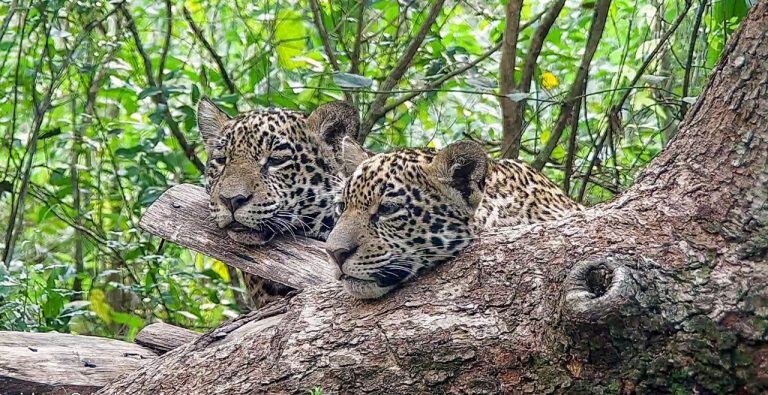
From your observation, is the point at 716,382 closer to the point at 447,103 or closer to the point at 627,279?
the point at 627,279

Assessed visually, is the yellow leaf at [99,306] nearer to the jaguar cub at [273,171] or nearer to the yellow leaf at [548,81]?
the jaguar cub at [273,171]

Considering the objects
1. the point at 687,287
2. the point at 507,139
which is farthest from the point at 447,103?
the point at 687,287

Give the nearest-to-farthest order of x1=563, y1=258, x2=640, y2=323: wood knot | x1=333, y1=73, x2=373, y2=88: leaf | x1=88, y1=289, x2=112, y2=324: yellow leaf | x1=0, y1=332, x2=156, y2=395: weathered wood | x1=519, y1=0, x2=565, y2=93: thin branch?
x1=563, y1=258, x2=640, y2=323: wood knot → x1=0, y1=332, x2=156, y2=395: weathered wood → x1=333, y1=73, x2=373, y2=88: leaf → x1=519, y1=0, x2=565, y2=93: thin branch → x1=88, y1=289, x2=112, y2=324: yellow leaf

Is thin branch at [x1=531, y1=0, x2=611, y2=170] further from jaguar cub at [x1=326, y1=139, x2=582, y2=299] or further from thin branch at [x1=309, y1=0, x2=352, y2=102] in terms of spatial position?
jaguar cub at [x1=326, y1=139, x2=582, y2=299]

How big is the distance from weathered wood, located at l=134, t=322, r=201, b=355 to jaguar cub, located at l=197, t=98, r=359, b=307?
0.64 m

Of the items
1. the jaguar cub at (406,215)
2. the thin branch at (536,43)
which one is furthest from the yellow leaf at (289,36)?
the jaguar cub at (406,215)

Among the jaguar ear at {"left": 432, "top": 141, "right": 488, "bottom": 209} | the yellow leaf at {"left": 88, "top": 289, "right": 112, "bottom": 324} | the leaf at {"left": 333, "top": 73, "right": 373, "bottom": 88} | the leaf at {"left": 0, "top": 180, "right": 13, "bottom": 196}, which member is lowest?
the yellow leaf at {"left": 88, "top": 289, "right": 112, "bottom": 324}

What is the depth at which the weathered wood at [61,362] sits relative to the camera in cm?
593

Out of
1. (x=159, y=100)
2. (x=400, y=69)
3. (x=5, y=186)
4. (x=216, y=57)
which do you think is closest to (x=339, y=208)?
(x=400, y=69)

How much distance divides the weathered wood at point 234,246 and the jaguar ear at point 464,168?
1.22m

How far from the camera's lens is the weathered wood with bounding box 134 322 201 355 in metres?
6.46

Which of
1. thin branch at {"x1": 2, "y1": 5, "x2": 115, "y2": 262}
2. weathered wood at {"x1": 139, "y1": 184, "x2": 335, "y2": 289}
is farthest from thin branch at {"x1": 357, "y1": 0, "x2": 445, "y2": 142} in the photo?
thin branch at {"x1": 2, "y1": 5, "x2": 115, "y2": 262}

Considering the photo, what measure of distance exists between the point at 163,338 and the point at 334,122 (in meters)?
1.72

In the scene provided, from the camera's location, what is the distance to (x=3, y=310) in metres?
7.29
